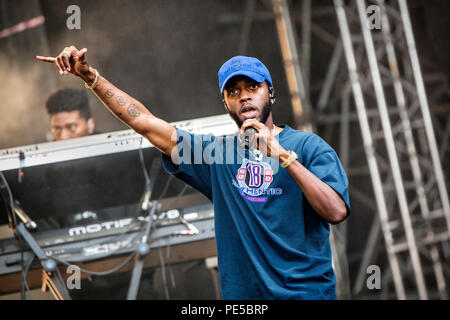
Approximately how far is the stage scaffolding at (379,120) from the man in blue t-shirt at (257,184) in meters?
2.03

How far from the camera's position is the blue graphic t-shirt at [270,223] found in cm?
158

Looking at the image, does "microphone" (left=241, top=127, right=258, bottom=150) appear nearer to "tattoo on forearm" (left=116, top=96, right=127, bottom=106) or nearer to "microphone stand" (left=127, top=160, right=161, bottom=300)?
"tattoo on forearm" (left=116, top=96, right=127, bottom=106)

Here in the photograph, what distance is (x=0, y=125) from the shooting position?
4.93 m

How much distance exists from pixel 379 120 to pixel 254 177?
4.05m

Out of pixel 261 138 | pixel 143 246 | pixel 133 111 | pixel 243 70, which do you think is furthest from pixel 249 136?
pixel 143 246

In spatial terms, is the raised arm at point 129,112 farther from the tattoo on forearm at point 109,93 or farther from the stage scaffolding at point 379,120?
the stage scaffolding at point 379,120

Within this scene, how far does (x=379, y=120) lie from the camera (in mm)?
5395

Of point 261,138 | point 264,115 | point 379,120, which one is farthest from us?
point 379,120

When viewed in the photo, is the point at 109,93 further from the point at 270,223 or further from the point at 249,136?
the point at 270,223

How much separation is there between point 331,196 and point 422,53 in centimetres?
577

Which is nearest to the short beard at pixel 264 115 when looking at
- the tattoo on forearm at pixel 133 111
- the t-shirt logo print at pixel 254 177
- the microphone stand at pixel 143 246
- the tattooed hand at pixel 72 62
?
the t-shirt logo print at pixel 254 177
